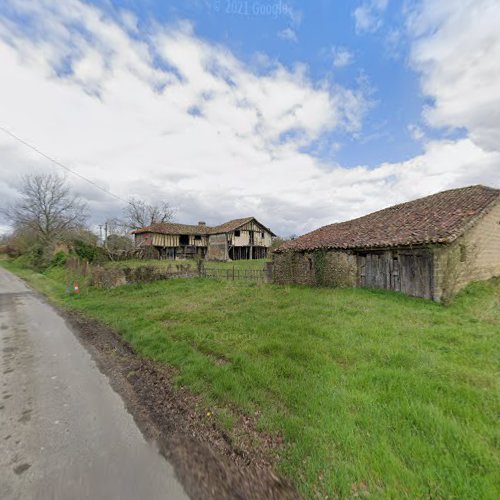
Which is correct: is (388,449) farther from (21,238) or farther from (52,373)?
(21,238)

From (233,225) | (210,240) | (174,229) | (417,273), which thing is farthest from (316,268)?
(174,229)

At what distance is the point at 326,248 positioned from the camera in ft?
43.7

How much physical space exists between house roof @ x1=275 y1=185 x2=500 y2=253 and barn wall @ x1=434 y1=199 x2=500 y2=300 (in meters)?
0.64

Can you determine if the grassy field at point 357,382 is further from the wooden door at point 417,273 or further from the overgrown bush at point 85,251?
the overgrown bush at point 85,251

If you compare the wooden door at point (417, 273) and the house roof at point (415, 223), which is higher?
the house roof at point (415, 223)

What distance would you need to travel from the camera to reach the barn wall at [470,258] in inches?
365

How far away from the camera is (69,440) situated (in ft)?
9.58

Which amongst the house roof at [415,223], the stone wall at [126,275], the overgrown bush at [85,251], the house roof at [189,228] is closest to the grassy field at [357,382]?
the house roof at [415,223]

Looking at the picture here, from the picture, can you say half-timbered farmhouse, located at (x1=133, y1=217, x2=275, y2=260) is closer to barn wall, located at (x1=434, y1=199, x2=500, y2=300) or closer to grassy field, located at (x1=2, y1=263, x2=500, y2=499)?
barn wall, located at (x1=434, y1=199, x2=500, y2=300)

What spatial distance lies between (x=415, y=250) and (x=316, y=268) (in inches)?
188

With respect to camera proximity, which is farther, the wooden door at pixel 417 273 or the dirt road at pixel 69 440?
the wooden door at pixel 417 273

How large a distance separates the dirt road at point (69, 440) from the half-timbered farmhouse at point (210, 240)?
33248 millimetres

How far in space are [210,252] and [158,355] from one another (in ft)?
119

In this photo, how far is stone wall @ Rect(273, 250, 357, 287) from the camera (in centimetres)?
1262
